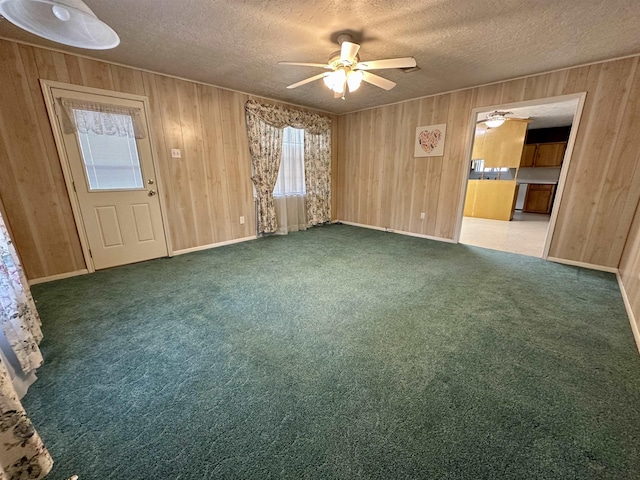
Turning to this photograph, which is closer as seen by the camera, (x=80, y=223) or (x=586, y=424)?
(x=586, y=424)

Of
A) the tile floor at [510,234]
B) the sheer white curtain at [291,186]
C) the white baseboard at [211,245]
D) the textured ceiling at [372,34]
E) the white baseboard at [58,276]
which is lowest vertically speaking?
the tile floor at [510,234]

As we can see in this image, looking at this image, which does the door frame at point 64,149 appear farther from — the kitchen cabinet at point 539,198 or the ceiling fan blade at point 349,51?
the kitchen cabinet at point 539,198

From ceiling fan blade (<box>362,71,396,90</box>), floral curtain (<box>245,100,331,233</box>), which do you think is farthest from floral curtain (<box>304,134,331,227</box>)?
ceiling fan blade (<box>362,71,396,90</box>)

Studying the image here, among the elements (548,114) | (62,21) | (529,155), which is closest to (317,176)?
(62,21)

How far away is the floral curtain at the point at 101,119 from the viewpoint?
2.79 meters

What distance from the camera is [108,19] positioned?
2092 millimetres

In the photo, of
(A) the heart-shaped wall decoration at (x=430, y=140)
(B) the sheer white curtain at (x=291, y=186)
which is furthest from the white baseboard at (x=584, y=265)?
(B) the sheer white curtain at (x=291, y=186)

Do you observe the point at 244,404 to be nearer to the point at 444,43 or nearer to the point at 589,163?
the point at 444,43

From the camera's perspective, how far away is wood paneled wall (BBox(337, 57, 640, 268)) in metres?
2.88

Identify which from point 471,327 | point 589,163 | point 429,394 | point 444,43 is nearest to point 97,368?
point 429,394

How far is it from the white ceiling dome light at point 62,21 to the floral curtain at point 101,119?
2.14m

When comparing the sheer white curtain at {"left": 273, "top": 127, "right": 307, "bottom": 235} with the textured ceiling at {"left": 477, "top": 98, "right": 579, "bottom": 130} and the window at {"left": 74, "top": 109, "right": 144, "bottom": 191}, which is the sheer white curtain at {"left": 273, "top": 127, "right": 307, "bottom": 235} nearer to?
the window at {"left": 74, "top": 109, "right": 144, "bottom": 191}

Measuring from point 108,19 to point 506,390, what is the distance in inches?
154

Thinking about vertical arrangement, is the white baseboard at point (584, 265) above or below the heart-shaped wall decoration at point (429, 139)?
below
